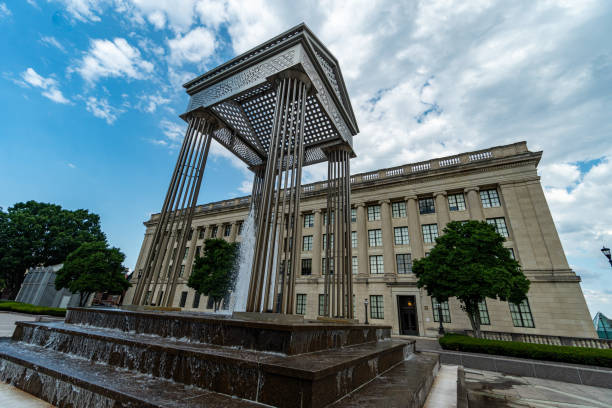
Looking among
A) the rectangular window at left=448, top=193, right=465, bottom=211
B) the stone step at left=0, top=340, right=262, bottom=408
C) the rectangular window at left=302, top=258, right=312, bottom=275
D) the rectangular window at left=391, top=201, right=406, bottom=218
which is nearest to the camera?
the stone step at left=0, top=340, right=262, bottom=408

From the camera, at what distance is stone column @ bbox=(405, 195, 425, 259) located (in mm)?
22406

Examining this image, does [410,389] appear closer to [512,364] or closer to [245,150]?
[512,364]

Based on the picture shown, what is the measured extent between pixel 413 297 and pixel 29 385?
931 inches

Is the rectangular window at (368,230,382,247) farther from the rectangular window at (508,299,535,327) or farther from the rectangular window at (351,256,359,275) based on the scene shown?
the rectangular window at (508,299,535,327)

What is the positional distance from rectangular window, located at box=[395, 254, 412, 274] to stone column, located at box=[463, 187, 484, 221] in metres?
6.59

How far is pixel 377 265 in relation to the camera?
79.2 ft

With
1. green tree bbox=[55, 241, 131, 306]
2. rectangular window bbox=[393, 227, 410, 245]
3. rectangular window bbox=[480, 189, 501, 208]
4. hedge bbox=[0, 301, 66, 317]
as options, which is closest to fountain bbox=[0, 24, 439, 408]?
rectangular window bbox=[393, 227, 410, 245]

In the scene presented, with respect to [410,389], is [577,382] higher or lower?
lower

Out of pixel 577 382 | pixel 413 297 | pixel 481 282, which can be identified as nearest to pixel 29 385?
pixel 577 382

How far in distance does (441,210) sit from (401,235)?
432cm

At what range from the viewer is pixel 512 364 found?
31.6ft

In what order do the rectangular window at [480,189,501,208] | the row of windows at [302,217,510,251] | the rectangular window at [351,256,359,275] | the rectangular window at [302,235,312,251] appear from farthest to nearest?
the rectangular window at [302,235,312,251] < the rectangular window at [351,256,359,275] < the rectangular window at [480,189,501,208] < the row of windows at [302,217,510,251]

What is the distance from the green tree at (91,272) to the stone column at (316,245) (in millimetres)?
20923

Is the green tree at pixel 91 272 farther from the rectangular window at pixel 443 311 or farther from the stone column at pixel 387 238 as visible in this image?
the rectangular window at pixel 443 311
